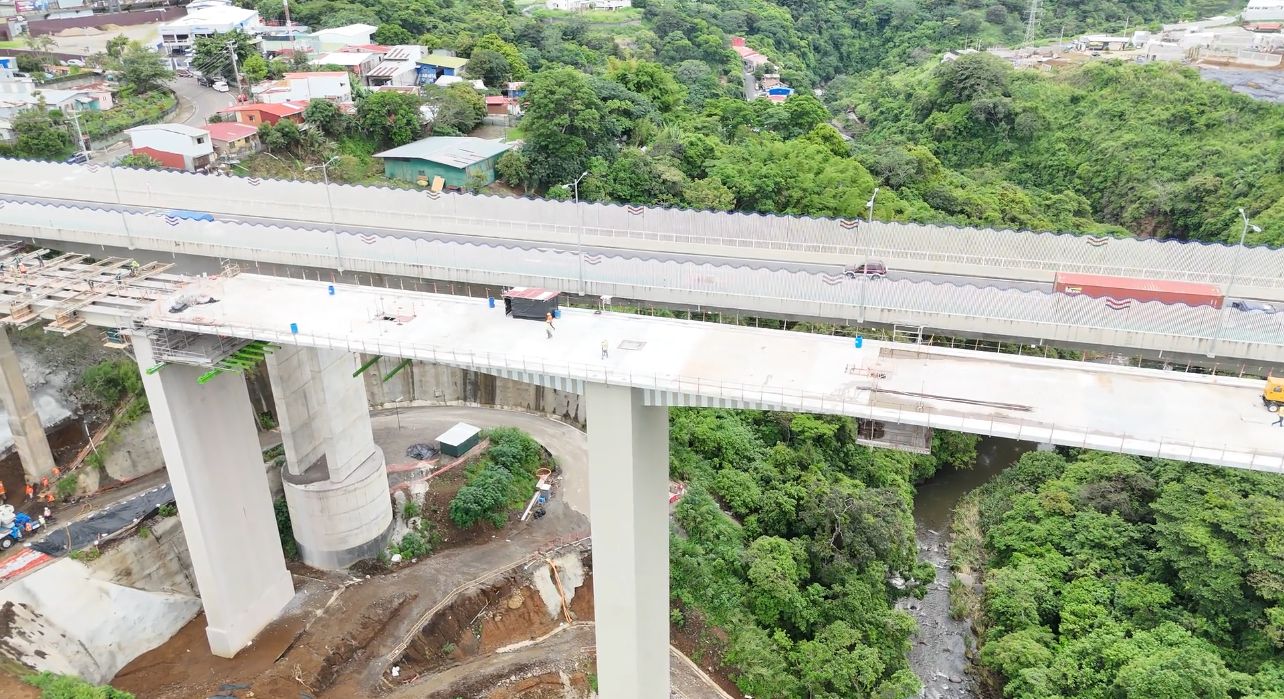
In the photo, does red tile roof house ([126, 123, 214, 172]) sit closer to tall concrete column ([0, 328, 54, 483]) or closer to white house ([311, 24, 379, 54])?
tall concrete column ([0, 328, 54, 483])

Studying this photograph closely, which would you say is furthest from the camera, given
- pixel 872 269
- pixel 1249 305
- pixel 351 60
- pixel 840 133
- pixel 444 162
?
pixel 840 133

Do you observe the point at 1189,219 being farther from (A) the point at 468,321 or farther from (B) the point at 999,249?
(A) the point at 468,321

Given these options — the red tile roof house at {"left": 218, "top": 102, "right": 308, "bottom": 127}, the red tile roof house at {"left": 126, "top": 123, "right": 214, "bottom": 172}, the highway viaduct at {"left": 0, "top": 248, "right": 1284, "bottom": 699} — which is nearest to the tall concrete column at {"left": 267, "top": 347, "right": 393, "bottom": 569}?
the highway viaduct at {"left": 0, "top": 248, "right": 1284, "bottom": 699}

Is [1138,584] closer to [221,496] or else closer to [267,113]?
[221,496]

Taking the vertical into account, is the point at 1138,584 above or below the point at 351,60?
below

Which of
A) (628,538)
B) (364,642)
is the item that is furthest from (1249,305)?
(364,642)

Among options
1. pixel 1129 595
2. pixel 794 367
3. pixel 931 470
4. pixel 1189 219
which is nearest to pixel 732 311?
pixel 794 367

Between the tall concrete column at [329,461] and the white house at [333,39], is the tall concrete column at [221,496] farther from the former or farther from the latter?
the white house at [333,39]

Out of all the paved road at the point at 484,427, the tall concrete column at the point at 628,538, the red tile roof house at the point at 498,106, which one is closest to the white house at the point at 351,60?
the red tile roof house at the point at 498,106
